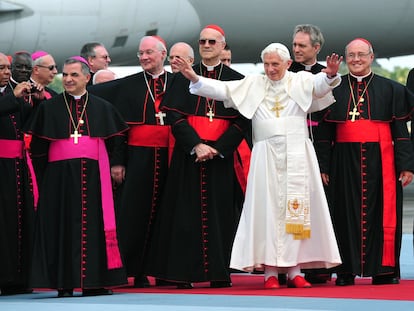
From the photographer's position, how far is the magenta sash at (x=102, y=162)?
7633mm

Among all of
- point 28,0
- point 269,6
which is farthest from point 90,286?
point 269,6

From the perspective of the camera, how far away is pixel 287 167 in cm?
778

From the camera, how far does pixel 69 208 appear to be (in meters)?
7.62

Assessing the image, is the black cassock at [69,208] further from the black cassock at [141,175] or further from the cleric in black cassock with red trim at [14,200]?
the black cassock at [141,175]

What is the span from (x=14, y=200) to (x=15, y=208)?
0.05 metres

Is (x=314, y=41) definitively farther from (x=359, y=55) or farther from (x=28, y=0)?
(x=28, y=0)

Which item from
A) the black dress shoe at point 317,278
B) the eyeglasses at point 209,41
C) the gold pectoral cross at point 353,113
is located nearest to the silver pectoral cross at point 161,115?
the eyeglasses at point 209,41

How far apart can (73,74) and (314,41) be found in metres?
1.66

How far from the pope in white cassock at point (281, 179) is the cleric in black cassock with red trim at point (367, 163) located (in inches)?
16.8

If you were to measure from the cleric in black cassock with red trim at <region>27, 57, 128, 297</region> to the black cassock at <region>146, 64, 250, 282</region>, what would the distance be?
1.92ft

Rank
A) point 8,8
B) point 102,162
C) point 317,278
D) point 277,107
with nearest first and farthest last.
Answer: point 102,162, point 277,107, point 317,278, point 8,8

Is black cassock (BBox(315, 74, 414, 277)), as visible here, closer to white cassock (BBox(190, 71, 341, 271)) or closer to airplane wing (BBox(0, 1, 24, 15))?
white cassock (BBox(190, 71, 341, 271))

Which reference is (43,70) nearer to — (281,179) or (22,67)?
(22,67)

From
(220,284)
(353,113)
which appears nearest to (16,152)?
(220,284)
